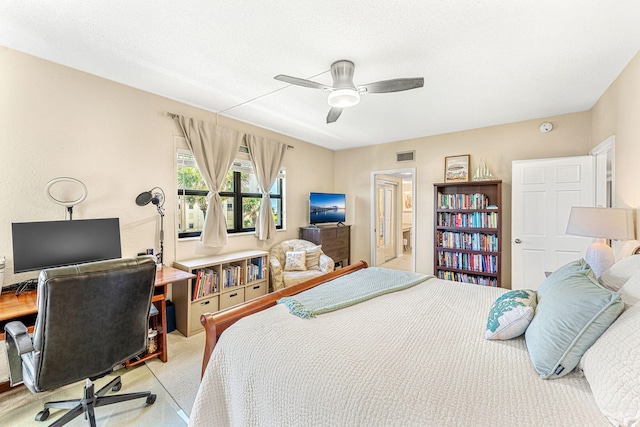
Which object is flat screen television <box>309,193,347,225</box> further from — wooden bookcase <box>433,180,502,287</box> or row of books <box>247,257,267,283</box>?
wooden bookcase <box>433,180,502,287</box>

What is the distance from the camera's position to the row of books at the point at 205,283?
2977 millimetres

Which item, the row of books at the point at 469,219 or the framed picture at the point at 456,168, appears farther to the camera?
the framed picture at the point at 456,168

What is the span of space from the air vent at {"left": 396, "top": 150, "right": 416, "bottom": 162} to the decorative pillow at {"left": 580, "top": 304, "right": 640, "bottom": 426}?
3928mm

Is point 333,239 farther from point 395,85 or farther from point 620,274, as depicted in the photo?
point 620,274

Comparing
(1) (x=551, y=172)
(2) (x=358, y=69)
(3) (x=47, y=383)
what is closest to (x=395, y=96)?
(2) (x=358, y=69)

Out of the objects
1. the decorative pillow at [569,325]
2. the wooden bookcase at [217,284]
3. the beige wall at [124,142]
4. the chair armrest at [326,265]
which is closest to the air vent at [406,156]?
the beige wall at [124,142]

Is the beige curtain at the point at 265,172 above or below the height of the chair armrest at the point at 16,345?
above

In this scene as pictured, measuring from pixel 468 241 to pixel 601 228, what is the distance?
1.91 metres

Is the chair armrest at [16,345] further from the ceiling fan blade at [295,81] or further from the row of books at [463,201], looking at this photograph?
the row of books at [463,201]

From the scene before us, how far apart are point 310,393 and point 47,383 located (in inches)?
58.0

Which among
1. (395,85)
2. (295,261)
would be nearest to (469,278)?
(295,261)

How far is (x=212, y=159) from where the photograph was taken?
3.40 metres

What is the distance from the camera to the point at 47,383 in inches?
57.7

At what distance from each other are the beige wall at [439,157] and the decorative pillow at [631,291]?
2.94m
